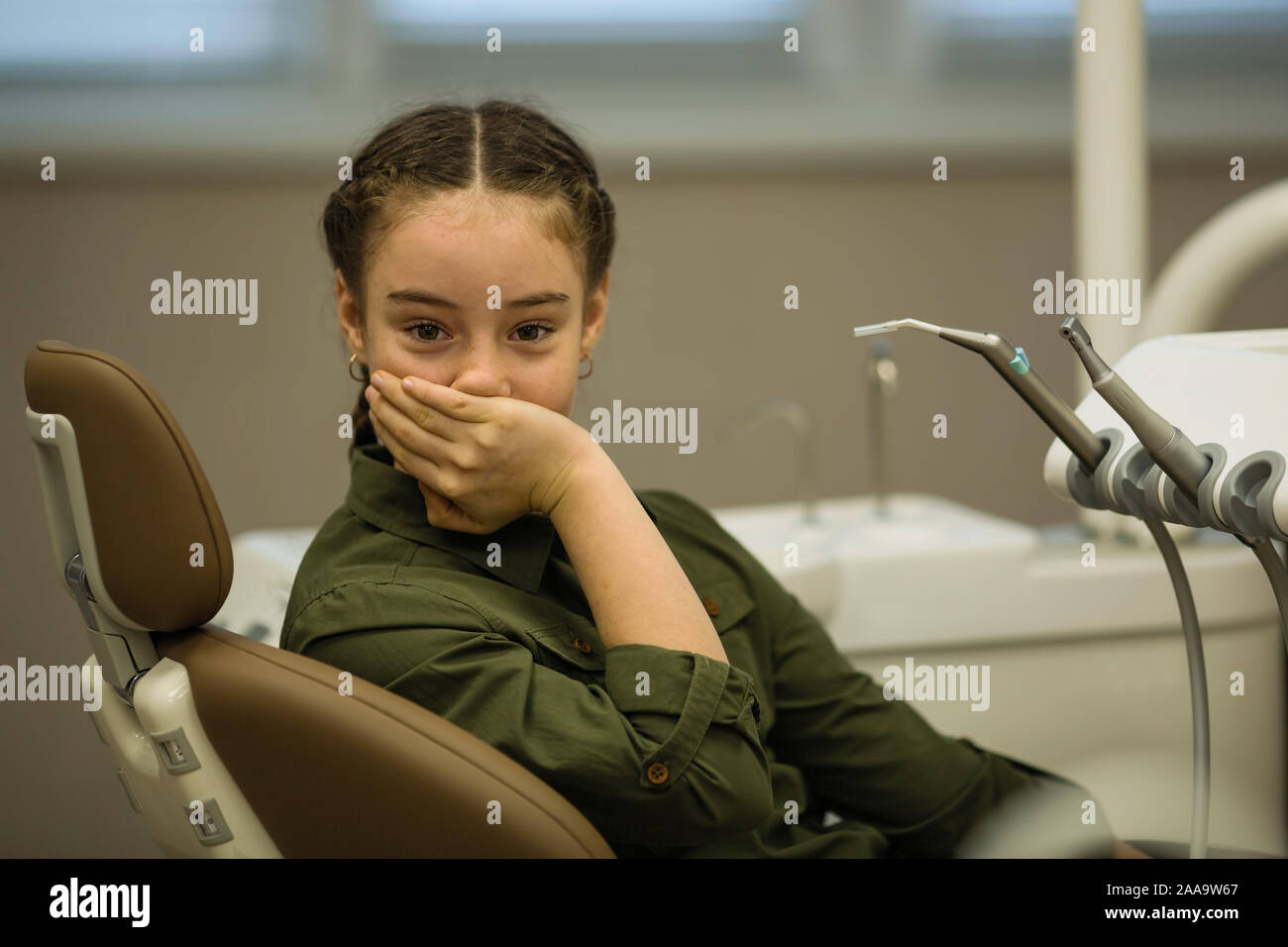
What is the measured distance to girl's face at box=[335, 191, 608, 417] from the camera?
77 cm

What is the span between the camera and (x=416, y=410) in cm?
77

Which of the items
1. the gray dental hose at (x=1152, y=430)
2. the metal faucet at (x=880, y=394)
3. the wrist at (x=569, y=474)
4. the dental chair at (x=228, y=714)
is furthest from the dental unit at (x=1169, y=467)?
the metal faucet at (x=880, y=394)

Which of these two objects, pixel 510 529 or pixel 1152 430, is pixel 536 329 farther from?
pixel 1152 430

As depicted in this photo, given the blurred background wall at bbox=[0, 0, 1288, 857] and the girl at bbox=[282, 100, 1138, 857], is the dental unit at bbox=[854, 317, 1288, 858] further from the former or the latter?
the blurred background wall at bbox=[0, 0, 1288, 857]

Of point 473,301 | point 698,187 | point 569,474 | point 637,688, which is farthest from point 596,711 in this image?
point 698,187

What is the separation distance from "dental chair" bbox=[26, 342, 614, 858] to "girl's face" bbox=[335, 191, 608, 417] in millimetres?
154

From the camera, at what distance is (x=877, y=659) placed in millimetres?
1561

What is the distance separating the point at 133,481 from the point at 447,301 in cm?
21

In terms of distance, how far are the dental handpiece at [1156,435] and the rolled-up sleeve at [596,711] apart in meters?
0.26

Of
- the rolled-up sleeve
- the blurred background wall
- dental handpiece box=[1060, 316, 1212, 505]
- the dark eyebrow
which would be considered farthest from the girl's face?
the blurred background wall

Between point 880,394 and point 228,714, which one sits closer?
point 228,714

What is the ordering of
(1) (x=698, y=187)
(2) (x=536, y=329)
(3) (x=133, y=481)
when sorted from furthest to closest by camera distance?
(1) (x=698, y=187) → (2) (x=536, y=329) → (3) (x=133, y=481)

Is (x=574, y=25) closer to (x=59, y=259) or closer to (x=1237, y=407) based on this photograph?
(x=59, y=259)

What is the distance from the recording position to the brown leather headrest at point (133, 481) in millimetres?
683
